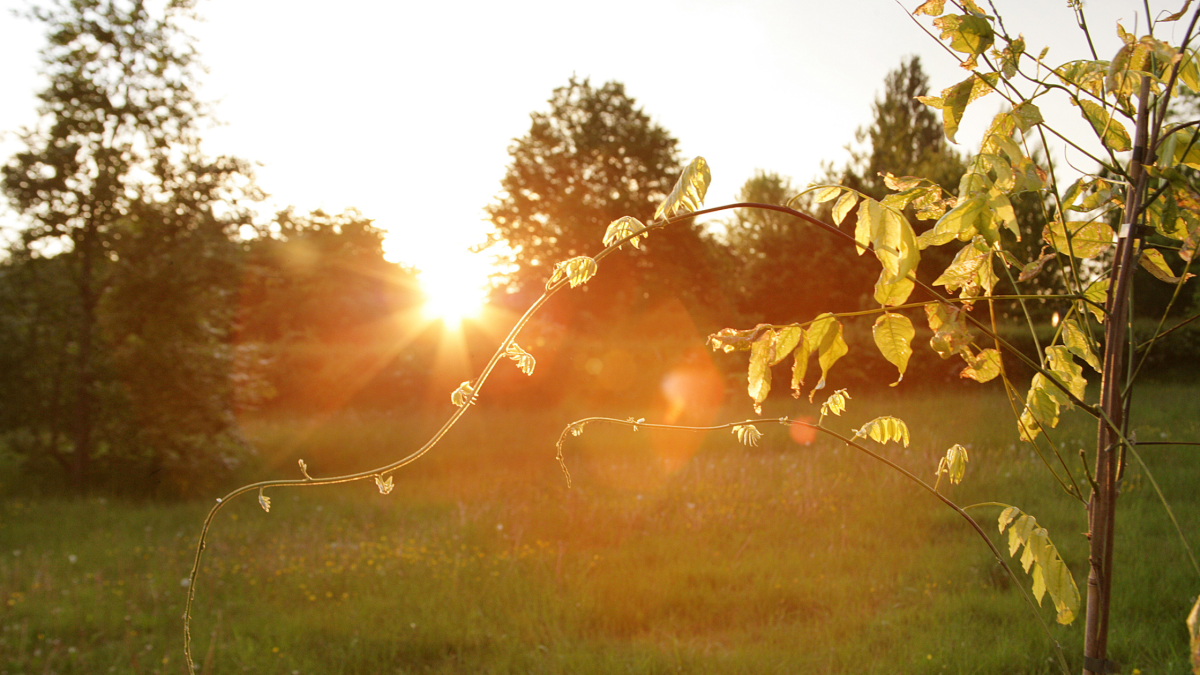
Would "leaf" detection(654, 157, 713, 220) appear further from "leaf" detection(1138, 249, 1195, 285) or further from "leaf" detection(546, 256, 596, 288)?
"leaf" detection(1138, 249, 1195, 285)

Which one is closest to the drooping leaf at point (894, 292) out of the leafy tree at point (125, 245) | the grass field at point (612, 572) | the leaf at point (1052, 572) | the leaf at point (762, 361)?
the leaf at point (762, 361)

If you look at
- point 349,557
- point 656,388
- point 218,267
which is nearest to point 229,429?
point 218,267

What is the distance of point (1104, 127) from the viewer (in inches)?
56.4

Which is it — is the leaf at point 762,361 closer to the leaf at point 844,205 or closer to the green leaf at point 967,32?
the leaf at point 844,205

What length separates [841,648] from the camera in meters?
3.71

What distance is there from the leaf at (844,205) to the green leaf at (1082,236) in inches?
21.0

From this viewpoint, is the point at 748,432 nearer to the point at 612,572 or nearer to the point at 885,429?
the point at 885,429

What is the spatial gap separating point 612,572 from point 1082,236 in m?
4.16

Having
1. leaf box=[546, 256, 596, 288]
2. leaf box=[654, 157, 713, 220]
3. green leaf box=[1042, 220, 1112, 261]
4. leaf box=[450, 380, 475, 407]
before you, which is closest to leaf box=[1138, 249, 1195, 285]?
green leaf box=[1042, 220, 1112, 261]

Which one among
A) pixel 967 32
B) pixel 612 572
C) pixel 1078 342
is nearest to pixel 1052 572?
pixel 1078 342

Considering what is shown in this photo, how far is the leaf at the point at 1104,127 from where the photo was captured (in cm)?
143

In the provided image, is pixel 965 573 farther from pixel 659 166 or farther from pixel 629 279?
pixel 659 166

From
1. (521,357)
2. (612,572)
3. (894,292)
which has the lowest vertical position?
(612,572)

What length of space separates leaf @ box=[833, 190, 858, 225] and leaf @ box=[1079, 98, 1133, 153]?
63 cm
